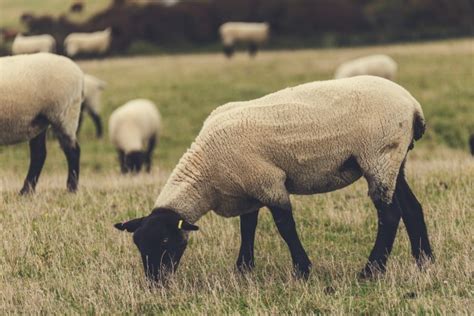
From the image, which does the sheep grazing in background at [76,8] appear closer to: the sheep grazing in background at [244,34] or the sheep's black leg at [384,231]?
the sheep grazing in background at [244,34]

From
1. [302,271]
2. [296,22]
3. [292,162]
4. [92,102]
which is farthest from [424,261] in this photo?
[296,22]

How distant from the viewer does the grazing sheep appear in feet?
20.4

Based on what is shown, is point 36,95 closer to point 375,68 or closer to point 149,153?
point 149,153

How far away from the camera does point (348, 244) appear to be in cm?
743

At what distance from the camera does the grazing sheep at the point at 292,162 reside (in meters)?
6.20

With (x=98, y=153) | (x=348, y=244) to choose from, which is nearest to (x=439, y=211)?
(x=348, y=244)

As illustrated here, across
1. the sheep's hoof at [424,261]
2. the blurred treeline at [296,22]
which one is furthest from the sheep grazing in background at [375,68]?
the blurred treeline at [296,22]

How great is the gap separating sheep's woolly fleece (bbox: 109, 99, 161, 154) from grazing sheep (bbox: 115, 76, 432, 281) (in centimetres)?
981

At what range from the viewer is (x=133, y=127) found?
55.3 feet

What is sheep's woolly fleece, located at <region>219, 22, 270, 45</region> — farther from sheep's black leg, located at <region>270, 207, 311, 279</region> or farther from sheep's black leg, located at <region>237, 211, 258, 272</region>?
sheep's black leg, located at <region>270, 207, 311, 279</region>

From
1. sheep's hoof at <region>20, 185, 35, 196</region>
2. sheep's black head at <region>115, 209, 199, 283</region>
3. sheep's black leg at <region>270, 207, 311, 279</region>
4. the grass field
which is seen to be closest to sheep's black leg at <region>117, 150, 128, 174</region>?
the grass field

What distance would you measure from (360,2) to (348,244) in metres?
46.6

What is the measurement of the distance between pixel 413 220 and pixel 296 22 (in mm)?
41074

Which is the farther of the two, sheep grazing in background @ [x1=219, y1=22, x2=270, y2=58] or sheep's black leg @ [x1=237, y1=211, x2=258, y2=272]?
sheep grazing in background @ [x1=219, y1=22, x2=270, y2=58]
